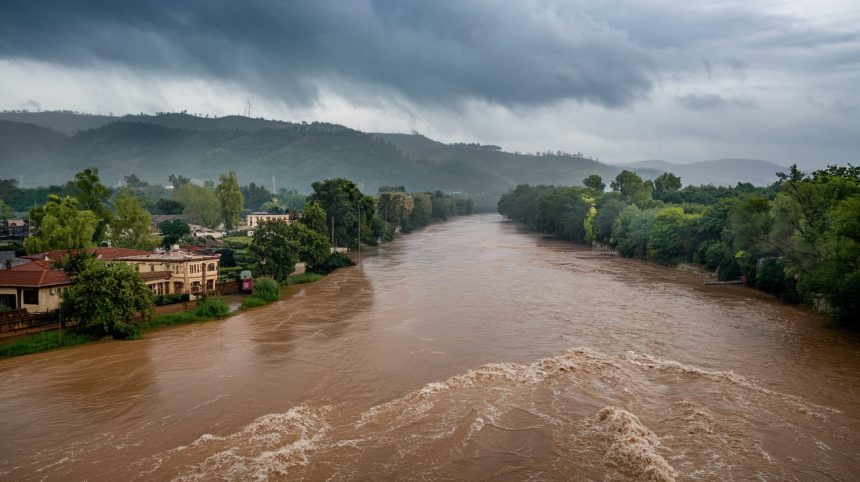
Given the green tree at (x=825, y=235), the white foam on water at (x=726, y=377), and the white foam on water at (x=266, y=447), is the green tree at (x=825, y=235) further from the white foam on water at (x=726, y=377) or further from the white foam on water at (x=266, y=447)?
the white foam on water at (x=266, y=447)

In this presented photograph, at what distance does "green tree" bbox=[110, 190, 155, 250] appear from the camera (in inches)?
1700

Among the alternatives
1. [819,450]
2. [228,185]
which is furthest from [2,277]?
[228,185]

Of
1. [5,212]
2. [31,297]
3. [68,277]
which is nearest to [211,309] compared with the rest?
[68,277]

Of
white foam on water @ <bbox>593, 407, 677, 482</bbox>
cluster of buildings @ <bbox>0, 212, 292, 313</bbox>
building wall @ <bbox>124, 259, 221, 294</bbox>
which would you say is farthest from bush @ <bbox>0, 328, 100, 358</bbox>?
white foam on water @ <bbox>593, 407, 677, 482</bbox>

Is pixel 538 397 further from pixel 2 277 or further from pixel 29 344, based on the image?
pixel 2 277

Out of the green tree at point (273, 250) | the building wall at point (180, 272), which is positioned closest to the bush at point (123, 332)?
the building wall at point (180, 272)

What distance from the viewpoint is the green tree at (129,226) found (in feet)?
142

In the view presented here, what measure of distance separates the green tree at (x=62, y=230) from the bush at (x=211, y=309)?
893cm

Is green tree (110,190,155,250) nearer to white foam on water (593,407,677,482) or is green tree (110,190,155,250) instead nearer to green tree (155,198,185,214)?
white foam on water (593,407,677,482)

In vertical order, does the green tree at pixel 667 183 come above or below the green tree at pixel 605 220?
above

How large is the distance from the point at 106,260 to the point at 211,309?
710cm

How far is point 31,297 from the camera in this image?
81.4 ft

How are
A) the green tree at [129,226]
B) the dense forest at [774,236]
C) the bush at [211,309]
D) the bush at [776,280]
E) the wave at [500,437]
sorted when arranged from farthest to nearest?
the green tree at [129,226] → the bush at [776,280] → the bush at [211,309] → the dense forest at [774,236] → the wave at [500,437]

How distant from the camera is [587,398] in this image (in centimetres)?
1806
